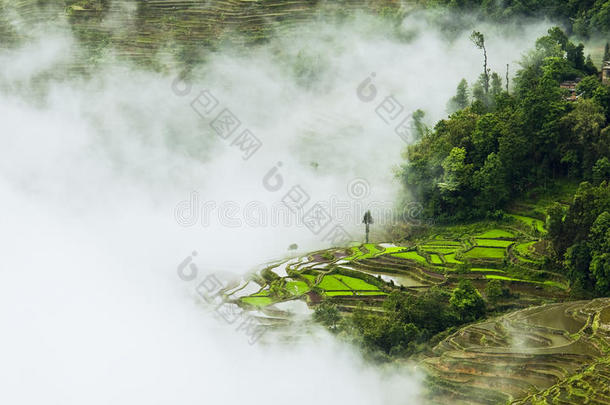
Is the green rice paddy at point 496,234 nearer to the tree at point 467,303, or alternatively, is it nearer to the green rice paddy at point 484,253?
the green rice paddy at point 484,253

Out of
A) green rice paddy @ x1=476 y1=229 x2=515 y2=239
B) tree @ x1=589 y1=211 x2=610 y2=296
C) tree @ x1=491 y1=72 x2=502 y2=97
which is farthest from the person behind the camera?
tree @ x1=491 y1=72 x2=502 y2=97

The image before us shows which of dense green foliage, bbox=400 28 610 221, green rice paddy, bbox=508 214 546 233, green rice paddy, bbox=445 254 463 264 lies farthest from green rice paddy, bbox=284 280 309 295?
green rice paddy, bbox=508 214 546 233

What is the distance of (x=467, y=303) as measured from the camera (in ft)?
59.7

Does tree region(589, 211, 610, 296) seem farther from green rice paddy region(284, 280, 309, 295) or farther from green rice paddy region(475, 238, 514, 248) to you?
green rice paddy region(284, 280, 309, 295)

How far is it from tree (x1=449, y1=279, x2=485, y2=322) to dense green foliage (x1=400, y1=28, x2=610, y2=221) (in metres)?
5.40

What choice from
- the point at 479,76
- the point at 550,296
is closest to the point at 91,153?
the point at 479,76

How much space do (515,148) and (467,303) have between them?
22.9ft

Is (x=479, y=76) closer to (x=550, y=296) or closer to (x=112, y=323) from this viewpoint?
(x=550, y=296)

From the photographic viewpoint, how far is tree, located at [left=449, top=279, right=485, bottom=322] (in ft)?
59.8

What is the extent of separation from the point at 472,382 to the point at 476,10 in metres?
20.7

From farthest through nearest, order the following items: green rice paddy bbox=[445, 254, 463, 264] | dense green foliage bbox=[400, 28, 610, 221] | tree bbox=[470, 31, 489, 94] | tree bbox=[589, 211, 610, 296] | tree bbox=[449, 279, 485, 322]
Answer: tree bbox=[470, 31, 489, 94] → dense green foliage bbox=[400, 28, 610, 221] → green rice paddy bbox=[445, 254, 463, 264] → tree bbox=[449, 279, 485, 322] → tree bbox=[589, 211, 610, 296]

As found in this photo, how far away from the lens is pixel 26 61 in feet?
124

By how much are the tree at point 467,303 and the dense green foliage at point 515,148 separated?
5.40 metres

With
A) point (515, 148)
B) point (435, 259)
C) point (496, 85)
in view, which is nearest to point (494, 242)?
point (435, 259)
